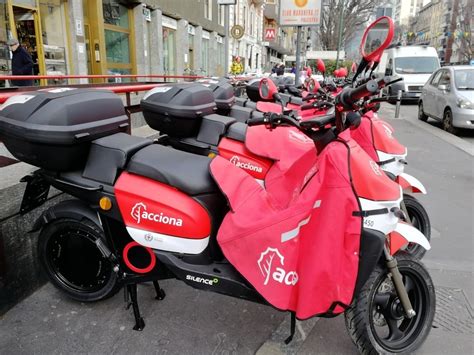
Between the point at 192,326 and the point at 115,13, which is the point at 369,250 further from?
the point at 115,13

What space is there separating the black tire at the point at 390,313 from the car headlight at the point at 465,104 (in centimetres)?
797

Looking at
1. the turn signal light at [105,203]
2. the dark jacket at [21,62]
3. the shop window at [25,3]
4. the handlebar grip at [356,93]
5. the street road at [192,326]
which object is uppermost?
the shop window at [25,3]

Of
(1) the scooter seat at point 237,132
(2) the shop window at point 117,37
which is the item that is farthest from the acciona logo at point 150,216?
(2) the shop window at point 117,37

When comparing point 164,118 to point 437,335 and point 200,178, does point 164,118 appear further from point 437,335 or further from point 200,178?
point 437,335

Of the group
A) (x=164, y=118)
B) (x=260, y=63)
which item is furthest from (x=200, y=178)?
(x=260, y=63)

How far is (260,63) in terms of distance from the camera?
42906 millimetres

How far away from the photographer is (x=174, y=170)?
207 cm

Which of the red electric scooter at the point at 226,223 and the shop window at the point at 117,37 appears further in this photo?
the shop window at the point at 117,37

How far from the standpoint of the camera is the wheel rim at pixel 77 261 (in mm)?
2322

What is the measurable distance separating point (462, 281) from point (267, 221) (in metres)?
1.86

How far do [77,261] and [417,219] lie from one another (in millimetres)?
2523

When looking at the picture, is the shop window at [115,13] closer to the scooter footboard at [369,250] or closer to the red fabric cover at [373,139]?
the red fabric cover at [373,139]

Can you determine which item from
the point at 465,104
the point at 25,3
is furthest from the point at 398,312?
the point at 25,3

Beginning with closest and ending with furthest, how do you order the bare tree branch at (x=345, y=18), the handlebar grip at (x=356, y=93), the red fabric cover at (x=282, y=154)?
the handlebar grip at (x=356, y=93)
the red fabric cover at (x=282, y=154)
the bare tree branch at (x=345, y=18)
